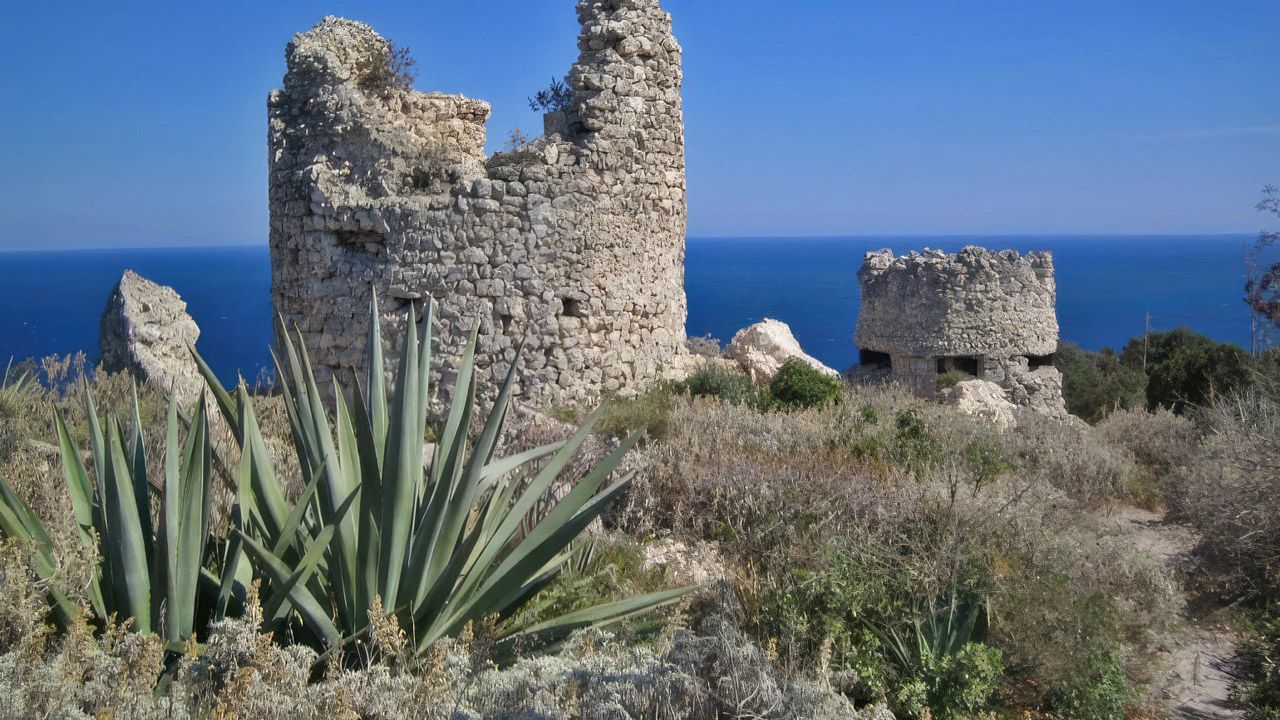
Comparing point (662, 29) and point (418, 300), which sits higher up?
point (662, 29)

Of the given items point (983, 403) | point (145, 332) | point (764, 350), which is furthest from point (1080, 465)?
point (145, 332)

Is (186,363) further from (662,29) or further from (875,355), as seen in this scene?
(875,355)

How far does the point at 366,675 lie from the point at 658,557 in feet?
8.93

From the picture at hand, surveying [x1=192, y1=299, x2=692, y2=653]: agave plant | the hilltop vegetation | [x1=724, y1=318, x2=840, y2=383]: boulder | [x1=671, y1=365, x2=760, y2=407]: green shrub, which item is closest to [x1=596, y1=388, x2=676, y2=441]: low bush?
the hilltop vegetation

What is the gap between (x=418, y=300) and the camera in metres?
7.51

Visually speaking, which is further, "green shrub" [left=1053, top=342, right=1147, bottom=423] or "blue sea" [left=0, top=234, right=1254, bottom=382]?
"blue sea" [left=0, top=234, right=1254, bottom=382]

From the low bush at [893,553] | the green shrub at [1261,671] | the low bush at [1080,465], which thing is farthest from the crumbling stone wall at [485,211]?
the green shrub at [1261,671]

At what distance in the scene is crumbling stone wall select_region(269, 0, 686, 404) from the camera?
24.4 ft

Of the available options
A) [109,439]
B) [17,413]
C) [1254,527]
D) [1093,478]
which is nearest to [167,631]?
[109,439]

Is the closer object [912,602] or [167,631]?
[167,631]

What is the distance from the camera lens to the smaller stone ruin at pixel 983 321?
2005 cm

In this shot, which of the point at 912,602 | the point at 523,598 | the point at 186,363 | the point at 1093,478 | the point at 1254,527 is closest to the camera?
the point at 523,598

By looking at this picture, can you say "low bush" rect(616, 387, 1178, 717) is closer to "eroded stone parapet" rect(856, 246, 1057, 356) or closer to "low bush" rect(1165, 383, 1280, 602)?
"low bush" rect(1165, 383, 1280, 602)

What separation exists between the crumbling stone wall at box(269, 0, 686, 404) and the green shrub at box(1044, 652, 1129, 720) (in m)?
4.72
